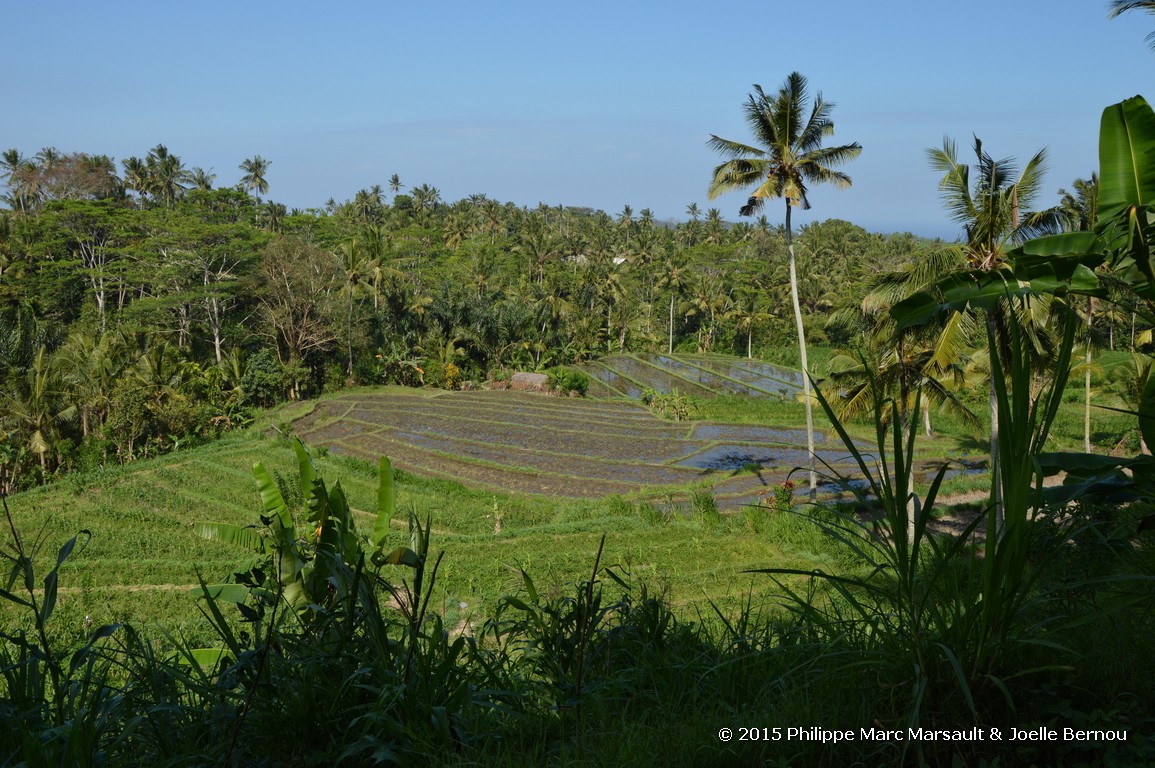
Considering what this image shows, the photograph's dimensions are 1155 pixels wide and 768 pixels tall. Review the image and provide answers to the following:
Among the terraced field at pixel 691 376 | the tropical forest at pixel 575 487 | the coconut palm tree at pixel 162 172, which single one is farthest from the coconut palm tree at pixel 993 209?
the coconut palm tree at pixel 162 172

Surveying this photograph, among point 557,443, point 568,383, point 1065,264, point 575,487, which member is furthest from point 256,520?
point 568,383

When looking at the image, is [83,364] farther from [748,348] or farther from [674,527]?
[748,348]

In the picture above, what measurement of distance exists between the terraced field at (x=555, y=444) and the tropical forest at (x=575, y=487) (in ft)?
0.72

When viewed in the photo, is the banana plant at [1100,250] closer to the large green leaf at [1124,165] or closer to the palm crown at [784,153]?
the large green leaf at [1124,165]

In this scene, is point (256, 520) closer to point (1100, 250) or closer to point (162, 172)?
point (1100, 250)

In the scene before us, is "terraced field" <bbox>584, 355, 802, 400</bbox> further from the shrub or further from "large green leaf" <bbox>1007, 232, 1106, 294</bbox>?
"large green leaf" <bbox>1007, 232, 1106, 294</bbox>

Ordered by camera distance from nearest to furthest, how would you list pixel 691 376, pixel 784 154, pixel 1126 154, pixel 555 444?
pixel 1126 154 < pixel 784 154 < pixel 555 444 < pixel 691 376

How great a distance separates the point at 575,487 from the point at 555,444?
486cm

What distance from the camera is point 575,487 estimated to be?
2002 centimetres

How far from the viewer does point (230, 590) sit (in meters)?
5.12

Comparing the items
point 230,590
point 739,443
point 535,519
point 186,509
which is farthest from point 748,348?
point 230,590

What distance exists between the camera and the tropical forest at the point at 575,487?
216 centimetres

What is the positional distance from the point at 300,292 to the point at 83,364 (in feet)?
35.3

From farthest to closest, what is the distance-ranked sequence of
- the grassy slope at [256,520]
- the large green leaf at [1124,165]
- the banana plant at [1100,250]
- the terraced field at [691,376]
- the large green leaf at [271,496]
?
1. the terraced field at [691,376]
2. the grassy slope at [256,520]
3. the large green leaf at [271,496]
4. the large green leaf at [1124,165]
5. the banana plant at [1100,250]
